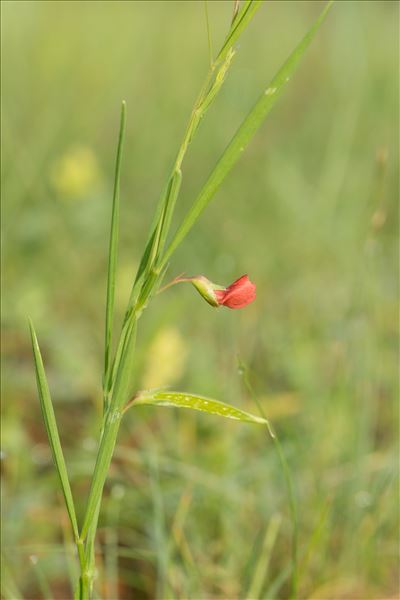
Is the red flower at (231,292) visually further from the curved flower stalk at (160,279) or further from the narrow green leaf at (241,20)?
the narrow green leaf at (241,20)

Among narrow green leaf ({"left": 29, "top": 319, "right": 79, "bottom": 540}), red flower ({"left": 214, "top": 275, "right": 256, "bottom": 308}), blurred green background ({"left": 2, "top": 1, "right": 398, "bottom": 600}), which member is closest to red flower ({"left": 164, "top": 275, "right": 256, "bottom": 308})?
red flower ({"left": 214, "top": 275, "right": 256, "bottom": 308})

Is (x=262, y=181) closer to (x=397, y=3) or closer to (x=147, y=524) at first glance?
(x=147, y=524)

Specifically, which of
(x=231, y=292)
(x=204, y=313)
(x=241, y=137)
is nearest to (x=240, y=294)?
(x=231, y=292)

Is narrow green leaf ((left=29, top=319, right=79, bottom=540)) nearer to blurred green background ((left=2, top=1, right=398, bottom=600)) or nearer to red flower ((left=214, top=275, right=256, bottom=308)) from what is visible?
red flower ((left=214, top=275, right=256, bottom=308))

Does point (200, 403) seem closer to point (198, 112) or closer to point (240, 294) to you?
point (240, 294)

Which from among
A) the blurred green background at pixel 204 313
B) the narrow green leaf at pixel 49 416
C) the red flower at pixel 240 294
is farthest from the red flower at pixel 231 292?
the blurred green background at pixel 204 313
